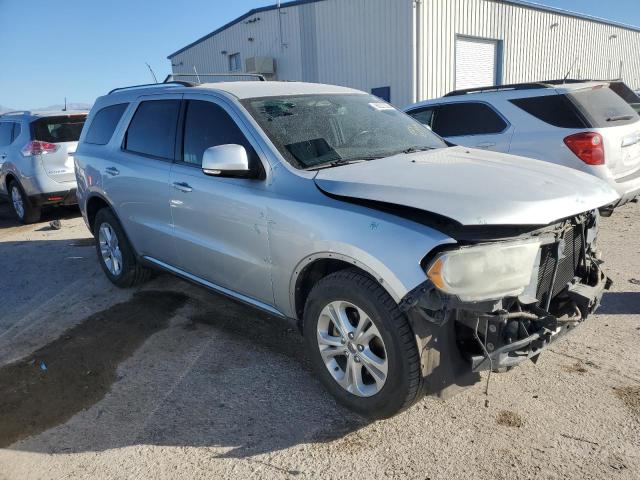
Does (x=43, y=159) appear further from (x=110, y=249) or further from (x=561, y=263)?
(x=561, y=263)

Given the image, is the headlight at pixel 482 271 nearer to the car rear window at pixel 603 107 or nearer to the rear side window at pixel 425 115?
the car rear window at pixel 603 107

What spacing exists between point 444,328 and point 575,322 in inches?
31.9

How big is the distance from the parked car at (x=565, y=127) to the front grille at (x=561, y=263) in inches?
107

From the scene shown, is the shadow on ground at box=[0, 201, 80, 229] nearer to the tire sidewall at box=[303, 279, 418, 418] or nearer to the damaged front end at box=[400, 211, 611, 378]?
the tire sidewall at box=[303, 279, 418, 418]

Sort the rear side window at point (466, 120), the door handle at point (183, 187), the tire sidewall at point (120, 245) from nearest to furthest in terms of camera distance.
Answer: the door handle at point (183, 187)
the tire sidewall at point (120, 245)
the rear side window at point (466, 120)

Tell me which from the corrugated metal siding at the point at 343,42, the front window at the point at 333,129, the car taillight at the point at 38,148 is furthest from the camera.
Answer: the corrugated metal siding at the point at 343,42

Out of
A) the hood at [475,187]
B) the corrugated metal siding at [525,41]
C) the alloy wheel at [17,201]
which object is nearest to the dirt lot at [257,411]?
the hood at [475,187]

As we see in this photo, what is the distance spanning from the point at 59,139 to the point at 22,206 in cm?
136

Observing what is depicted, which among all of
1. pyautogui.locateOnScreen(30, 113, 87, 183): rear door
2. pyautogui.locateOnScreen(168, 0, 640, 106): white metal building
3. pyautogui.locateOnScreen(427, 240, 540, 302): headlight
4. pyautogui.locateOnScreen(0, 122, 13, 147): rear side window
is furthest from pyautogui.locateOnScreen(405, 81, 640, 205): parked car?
pyautogui.locateOnScreen(168, 0, 640, 106): white metal building

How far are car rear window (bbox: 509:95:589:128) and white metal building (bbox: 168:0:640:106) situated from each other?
10359 mm

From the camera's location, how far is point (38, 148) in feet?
26.3

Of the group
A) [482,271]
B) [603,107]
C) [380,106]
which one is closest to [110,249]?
[380,106]

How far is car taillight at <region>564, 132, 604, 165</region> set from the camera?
5.48 m

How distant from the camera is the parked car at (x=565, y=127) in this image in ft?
18.1
